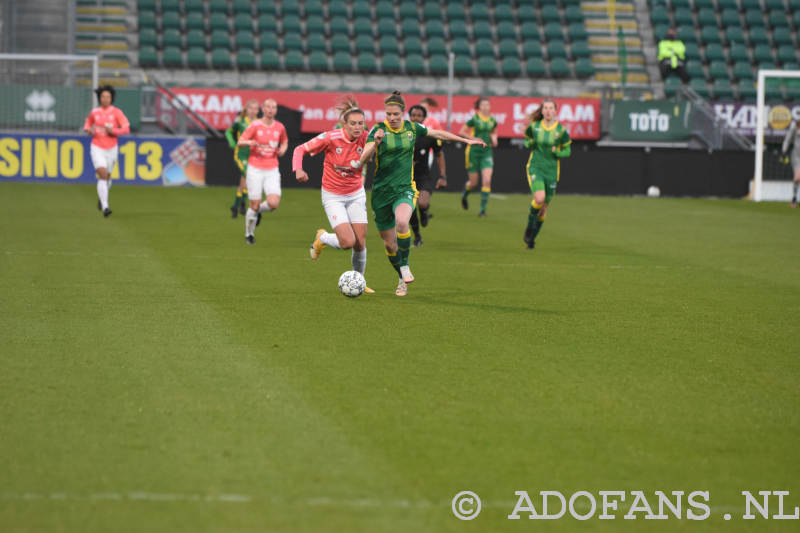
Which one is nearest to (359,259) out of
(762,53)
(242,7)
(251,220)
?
(251,220)

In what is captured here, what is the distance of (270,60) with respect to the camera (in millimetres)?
35781

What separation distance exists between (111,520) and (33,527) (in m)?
0.29

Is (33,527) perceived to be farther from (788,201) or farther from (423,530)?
(788,201)

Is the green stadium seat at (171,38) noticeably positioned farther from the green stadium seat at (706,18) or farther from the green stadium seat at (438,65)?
the green stadium seat at (706,18)

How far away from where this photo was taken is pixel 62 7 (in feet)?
118

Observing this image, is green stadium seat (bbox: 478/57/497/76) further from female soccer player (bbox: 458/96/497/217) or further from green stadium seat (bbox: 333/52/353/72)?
female soccer player (bbox: 458/96/497/217)

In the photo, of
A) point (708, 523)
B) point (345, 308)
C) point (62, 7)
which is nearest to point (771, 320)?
point (345, 308)

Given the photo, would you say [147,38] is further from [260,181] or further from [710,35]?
[260,181]

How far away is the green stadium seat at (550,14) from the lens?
130 feet

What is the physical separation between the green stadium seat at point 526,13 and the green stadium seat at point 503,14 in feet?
1.05

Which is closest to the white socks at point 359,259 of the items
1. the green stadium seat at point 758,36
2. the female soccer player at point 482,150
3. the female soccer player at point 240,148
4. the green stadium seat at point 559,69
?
the female soccer player at point 240,148

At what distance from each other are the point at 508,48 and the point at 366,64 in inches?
195

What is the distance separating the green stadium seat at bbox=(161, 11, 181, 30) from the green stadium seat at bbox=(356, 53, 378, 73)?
5.93 metres

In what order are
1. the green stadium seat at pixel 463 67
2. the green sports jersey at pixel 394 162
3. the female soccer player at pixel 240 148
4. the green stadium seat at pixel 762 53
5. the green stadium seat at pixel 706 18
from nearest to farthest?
the green sports jersey at pixel 394 162, the female soccer player at pixel 240 148, the green stadium seat at pixel 463 67, the green stadium seat at pixel 762 53, the green stadium seat at pixel 706 18
